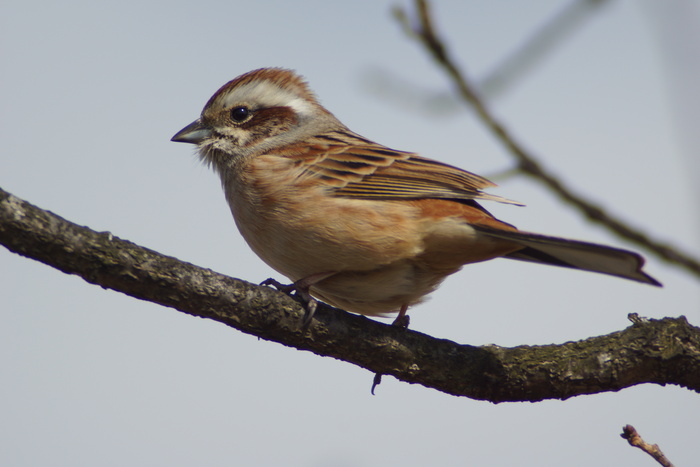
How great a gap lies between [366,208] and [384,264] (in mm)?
473

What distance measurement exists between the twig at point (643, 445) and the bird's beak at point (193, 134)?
450cm

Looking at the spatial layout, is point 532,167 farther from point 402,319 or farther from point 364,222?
point 402,319

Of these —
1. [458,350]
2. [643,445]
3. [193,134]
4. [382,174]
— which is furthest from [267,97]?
[643,445]

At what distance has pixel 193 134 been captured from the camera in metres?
6.90

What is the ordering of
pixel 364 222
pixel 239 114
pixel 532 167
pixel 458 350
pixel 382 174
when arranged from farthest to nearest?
1. pixel 239 114
2. pixel 382 174
3. pixel 364 222
4. pixel 458 350
5. pixel 532 167

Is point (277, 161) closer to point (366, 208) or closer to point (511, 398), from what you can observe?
point (366, 208)

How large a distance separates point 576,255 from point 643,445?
1.29m

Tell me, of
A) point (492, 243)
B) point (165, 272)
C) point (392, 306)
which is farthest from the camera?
point (392, 306)

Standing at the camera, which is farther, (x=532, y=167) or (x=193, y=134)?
(x=193, y=134)

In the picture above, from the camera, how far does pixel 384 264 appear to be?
5.55 metres

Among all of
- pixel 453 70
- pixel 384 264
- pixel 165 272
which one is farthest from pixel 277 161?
pixel 453 70

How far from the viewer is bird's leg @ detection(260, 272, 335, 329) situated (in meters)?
4.62

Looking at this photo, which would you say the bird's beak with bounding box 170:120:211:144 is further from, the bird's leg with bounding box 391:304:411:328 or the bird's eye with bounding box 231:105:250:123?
the bird's leg with bounding box 391:304:411:328

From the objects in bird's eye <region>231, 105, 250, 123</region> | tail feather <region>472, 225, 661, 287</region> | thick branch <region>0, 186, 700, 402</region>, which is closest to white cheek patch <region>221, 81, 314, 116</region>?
bird's eye <region>231, 105, 250, 123</region>
